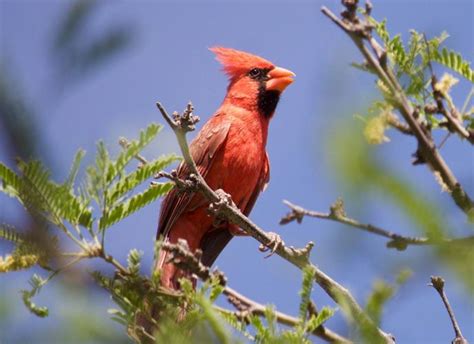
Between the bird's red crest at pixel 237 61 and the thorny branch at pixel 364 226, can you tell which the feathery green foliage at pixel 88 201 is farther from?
the bird's red crest at pixel 237 61

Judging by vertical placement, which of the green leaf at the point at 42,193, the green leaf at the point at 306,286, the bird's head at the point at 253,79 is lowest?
the green leaf at the point at 42,193

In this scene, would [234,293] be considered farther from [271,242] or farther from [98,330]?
[98,330]

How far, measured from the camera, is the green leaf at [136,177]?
199cm

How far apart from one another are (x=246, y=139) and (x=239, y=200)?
15.1 inches

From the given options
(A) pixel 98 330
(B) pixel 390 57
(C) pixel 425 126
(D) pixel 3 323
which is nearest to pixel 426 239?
(A) pixel 98 330

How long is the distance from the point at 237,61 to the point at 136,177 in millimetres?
3037

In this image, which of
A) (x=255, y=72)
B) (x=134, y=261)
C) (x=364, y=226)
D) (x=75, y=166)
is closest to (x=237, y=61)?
(x=255, y=72)

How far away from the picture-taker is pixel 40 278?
1.72 metres

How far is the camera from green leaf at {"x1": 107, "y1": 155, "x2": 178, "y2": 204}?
1992mm

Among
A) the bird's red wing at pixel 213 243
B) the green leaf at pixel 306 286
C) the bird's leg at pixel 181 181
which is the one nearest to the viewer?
the green leaf at pixel 306 286

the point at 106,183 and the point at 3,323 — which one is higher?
the point at 106,183

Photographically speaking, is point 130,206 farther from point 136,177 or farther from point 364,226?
point 364,226

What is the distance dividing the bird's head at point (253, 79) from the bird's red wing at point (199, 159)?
374 millimetres

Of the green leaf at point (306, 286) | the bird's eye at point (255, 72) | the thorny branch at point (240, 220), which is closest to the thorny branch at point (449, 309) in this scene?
the thorny branch at point (240, 220)
